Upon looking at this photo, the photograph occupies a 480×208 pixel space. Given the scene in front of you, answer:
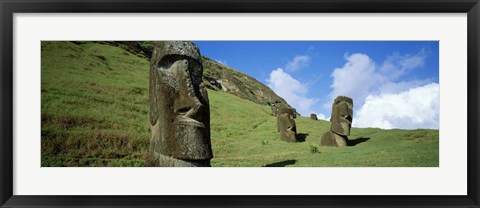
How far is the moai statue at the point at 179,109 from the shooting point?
380 inches

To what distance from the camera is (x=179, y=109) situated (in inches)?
383

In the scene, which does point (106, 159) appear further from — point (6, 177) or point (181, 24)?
point (181, 24)

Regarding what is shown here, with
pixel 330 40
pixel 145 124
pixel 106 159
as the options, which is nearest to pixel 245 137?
pixel 145 124

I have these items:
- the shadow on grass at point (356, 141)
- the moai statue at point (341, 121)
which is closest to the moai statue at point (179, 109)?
the moai statue at point (341, 121)

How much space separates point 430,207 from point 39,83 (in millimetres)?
7179

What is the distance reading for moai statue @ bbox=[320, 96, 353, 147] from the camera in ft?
65.5

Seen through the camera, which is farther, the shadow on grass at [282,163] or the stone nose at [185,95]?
the shadow on grass at [282,163]

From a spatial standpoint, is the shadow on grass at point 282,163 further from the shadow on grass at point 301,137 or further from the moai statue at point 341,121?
the shadow on grass at point 301,137

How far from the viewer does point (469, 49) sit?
334 inches

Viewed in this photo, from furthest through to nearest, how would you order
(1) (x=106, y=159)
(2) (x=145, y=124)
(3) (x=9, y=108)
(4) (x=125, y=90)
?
(4) (x=125, y=90) → (2) (x=145, y=124) → (1) (x=106, y=159) → (3) (x=9, y=108)

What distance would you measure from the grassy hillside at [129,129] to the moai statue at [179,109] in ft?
5.62

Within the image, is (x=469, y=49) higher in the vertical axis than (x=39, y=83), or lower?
higher

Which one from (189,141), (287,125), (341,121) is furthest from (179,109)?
(287,125)

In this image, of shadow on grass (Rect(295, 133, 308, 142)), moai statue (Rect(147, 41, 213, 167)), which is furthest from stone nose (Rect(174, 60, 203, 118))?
shadow on grass (Rect(295, 133, 308, 142))
